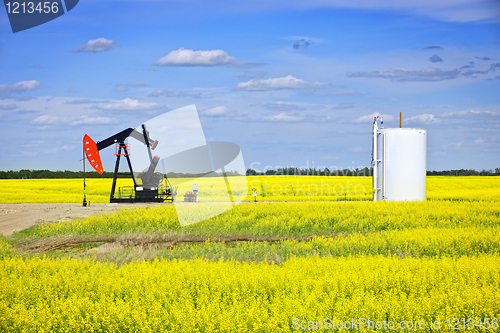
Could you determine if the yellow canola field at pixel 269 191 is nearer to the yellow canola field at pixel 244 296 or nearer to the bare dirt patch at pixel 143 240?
the bare dirt patch at pixel 143 240

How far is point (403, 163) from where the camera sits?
2650 cm

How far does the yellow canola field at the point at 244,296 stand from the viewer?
6375 millimetres

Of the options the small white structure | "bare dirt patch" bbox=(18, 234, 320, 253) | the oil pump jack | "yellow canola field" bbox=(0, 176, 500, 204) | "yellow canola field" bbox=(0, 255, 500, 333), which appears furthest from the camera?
"yellow canola field" bbox=(0, 176, 500, 204)

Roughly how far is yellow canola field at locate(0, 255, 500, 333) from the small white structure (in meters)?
17.6

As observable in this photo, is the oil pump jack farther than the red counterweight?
Yes

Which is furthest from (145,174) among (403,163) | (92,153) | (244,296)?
(244,296)

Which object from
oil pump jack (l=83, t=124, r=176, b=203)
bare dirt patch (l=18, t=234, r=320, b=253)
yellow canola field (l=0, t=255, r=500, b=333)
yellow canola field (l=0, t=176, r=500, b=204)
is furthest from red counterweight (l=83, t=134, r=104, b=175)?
yellow canola field (l=0, t=255, r=500, b=333)

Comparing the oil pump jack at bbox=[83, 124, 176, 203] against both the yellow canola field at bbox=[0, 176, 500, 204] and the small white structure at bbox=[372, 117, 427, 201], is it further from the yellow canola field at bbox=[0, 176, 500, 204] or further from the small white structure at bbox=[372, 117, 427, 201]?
the small white structure at bbox=[372, 117, 427, 201]

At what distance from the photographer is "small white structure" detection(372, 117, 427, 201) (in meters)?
26.5

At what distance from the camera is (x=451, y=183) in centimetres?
5525

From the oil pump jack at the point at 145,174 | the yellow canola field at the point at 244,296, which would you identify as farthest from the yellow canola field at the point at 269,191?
the yellow canola field at the point at 244,296

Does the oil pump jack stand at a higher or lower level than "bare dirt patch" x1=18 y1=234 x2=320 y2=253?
higher

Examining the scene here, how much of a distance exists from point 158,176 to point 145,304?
2541 cm

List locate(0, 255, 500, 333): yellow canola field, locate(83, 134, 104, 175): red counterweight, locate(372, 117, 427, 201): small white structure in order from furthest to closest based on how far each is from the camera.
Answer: locate(83, 134, 104, 175): red counterweight < locate(372, 117, 427, 201): small white structure < locate(0, 255, 500, 333): yellow canola field
